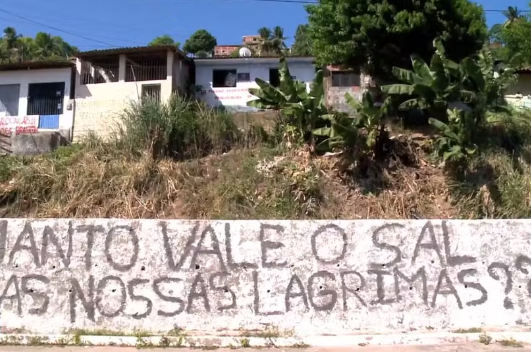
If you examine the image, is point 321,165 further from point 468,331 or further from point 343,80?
point 343,80

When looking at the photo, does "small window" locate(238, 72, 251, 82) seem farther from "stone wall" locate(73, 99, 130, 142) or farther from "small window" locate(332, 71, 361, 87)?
"stone wall" locate(73, 99, 130, 142)

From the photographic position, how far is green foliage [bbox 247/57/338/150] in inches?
520

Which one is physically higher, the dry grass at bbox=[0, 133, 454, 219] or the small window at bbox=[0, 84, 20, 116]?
the small window at bbox=[0, 84, 20, 116]

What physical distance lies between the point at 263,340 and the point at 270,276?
0.83 meters

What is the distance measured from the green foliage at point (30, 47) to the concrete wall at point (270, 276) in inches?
1789

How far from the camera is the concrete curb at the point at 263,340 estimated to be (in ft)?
20.9

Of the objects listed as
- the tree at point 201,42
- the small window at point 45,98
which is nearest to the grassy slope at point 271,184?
the small window at point 45,98

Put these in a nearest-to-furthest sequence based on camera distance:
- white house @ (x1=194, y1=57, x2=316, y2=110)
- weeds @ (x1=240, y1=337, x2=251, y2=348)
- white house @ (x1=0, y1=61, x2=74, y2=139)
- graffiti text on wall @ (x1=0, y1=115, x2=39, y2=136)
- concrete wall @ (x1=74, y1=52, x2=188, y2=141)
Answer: weeds @ (x1=240, y1=337, x2=251, y2=348) < concrete wall @ (x1=74, y1=52, x2=188, y2=141) < graffiti text on wall @ (x1=0, y1=115, x2=39, y2=136) < white house @ (x1=0, y1=61, x2=74, y2=139) < white house @ (x1=194, y1=57, x2=316, y2=110)

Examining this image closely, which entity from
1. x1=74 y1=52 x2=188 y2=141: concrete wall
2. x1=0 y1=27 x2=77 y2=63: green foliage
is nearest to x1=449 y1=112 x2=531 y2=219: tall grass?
x1=74 y1=52 x2=188 y2=141: concrete wall

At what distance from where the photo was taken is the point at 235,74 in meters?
28.8

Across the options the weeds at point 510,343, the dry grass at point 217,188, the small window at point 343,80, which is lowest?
the weeds at point 510,343

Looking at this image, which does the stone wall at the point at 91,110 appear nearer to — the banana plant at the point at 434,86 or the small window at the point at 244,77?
the small window at the point at 244,77

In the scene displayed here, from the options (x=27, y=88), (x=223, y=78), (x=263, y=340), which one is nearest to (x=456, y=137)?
(x=263, y=340)

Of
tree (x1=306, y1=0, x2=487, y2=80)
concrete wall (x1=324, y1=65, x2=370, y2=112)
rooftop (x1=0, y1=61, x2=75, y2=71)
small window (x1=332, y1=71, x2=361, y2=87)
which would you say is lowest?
tree (x1=306, y1=0, x2=487, y2=80)
